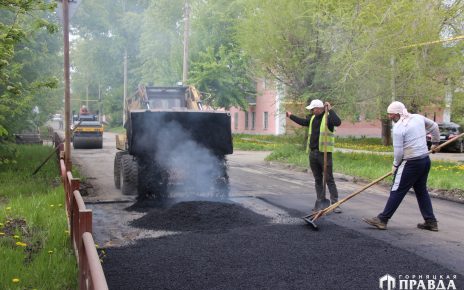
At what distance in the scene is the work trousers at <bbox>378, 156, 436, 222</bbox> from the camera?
7.12 m

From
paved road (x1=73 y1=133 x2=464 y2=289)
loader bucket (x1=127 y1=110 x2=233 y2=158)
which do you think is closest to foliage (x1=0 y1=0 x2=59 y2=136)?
loader bucket (x1=127 y1=110 x2=233 y2=158)

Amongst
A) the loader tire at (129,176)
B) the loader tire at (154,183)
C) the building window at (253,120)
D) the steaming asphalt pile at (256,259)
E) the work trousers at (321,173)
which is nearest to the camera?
the steaming asphalt pile at (256,259)

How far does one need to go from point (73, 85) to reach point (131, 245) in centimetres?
6796

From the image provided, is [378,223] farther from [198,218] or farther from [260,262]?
[198,218]

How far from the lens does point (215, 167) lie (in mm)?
10023

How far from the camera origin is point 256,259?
18.2 feet

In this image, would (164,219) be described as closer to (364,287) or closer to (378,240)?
(378,240)

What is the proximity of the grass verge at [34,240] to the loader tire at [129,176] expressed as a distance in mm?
1411

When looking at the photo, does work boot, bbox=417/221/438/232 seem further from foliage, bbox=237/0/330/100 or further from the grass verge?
foliage, bbox=237/0/330/100

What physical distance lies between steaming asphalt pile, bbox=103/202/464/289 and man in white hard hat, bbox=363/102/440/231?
2.72 ft

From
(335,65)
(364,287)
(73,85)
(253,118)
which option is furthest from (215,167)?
(73,85)

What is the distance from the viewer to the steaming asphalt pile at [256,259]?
4.86 metres

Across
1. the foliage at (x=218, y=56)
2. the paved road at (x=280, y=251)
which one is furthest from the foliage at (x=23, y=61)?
the foliage at (x=218, y=56)

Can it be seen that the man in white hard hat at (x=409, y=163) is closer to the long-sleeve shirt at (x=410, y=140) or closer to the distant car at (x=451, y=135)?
the long-sleeve shirt at (x=410, y=140)
